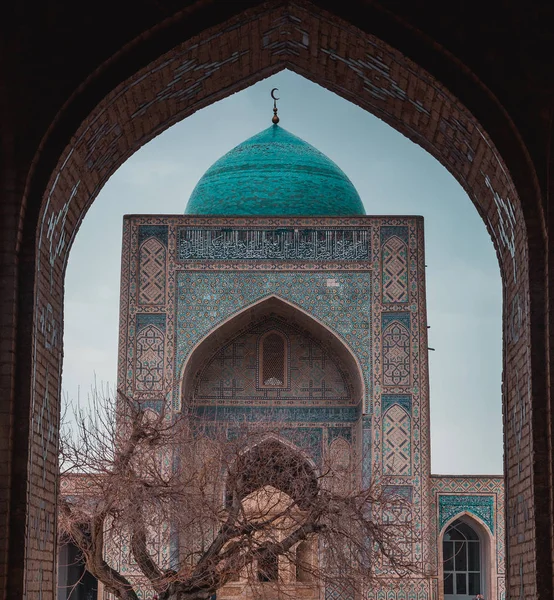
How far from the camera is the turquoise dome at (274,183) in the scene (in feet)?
60.9

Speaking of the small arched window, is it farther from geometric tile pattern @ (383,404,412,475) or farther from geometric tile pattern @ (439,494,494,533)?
geometric tile pattern @ (439,494,494,533)

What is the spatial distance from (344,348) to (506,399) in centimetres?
1117

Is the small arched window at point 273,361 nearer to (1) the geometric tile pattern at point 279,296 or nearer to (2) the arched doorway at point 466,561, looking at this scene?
(1) the geometric tile pattern at point 279,296

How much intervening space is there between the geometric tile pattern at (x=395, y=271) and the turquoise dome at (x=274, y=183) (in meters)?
1.66

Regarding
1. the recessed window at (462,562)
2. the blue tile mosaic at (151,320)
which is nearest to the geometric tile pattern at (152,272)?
the blue tile mosaic at (151,320)

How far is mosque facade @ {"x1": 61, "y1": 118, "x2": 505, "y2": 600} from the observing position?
16703mm

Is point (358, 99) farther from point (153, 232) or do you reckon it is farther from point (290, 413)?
point (290, 413)

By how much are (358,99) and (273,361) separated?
11.4 m

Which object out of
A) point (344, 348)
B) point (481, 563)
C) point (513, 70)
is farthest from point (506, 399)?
point (481, 563)

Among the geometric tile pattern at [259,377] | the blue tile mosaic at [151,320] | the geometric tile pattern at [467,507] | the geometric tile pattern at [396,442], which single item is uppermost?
the blue tile mosaic at [151,320]

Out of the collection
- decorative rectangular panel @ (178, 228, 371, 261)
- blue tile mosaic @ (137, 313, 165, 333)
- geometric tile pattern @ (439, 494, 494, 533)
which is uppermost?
decorative rectangular panel @ (178, 228, 371, 261)

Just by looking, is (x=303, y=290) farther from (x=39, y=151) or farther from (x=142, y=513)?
(x=39, y=151)

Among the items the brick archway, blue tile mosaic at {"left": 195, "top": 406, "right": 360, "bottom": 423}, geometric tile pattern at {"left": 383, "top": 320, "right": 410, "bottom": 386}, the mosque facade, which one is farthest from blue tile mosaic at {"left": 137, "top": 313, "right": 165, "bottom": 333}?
the brick archway

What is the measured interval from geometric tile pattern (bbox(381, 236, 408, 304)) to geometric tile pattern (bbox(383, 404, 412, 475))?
162 cm
